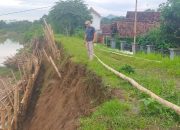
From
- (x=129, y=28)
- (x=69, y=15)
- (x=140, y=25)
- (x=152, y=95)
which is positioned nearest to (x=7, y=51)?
(x=69, y=15)

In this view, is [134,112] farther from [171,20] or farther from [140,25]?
[140,25]

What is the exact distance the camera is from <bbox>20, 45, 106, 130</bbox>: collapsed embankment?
11.1 m

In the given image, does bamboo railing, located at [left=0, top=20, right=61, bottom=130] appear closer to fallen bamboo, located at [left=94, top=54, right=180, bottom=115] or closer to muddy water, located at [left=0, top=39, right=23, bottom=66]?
fallen bamboo, located at [left=94, top=54, right=180, bottom=115]

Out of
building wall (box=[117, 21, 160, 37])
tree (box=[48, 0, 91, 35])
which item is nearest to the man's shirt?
building wall (box=[117, 21, 160, 37])

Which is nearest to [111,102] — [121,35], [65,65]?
[65,65]

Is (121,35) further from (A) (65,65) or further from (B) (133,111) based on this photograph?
(B) (133,111)

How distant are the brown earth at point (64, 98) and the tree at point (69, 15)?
2646 cm

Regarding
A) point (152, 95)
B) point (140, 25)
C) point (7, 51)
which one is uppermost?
point (140, 25)

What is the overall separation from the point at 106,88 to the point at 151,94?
1.97 m

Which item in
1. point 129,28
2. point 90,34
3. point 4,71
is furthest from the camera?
point 129,28

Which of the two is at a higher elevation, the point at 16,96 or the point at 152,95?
the point at 152,95

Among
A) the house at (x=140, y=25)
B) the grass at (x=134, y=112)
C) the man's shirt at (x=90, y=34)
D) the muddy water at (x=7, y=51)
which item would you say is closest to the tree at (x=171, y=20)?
the man's shirt at (x=90, y=34)

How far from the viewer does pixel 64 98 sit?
14469 mm

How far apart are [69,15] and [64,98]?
33098mm
